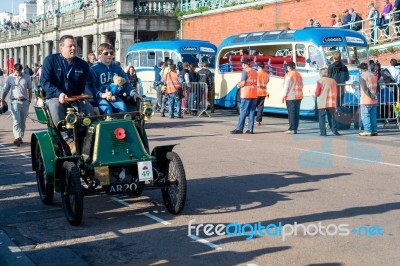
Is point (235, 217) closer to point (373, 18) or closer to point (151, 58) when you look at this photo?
point (373, 18)

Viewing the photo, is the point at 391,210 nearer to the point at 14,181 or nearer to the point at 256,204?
the point at 256,204

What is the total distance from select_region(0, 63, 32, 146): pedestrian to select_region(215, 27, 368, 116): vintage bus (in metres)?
9.28

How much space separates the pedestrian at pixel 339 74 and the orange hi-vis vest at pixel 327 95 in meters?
1.31

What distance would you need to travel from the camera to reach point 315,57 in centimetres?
2309

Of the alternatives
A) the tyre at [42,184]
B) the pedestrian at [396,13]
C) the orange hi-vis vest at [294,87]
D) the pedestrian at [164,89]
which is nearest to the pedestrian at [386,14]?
the pedestrian at [396,13]

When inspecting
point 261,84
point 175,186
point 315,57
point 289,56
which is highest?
point 289,56

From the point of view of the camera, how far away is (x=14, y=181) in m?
11.8

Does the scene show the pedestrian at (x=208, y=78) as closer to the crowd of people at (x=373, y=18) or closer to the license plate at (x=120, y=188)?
the crowd of people at (x=373, y=18)

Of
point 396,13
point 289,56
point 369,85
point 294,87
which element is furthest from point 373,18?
point 369,85

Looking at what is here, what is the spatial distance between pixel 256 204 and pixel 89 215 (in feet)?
6.98

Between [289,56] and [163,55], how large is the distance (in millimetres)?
7412

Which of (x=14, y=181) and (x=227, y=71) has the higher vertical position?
(x=227, y=71)

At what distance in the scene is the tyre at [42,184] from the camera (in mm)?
9664

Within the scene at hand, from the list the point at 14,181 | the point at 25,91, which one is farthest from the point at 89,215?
the point at 25,91
